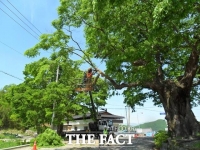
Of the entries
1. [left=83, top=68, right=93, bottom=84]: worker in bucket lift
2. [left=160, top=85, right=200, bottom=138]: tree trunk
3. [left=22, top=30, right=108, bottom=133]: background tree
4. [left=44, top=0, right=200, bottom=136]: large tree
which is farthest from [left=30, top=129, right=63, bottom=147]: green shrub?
[left=160, top=85, right=200, bottom=138]: tree trunk

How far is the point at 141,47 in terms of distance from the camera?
1170cm

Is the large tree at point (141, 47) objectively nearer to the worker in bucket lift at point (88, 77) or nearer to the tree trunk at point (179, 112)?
the tree trunk at point (179, 112)

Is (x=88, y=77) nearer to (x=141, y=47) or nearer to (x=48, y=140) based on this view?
(x=141, y=47)

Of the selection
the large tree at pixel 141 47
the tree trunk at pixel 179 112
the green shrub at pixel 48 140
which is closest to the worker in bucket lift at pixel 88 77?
the large tree at pixel 141 47

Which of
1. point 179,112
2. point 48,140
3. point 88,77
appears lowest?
point 48,140

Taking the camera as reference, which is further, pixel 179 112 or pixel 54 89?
pixel 54 89

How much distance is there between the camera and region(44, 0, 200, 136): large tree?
11141 millimetres

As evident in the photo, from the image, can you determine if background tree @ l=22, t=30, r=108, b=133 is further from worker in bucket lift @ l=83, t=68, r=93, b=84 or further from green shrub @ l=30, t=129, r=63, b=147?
green shrub @ l=30, t=129, r=63, b=147

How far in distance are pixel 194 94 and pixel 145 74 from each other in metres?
11.1

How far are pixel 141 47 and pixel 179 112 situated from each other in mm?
5785

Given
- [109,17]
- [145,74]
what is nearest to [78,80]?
[145,74]

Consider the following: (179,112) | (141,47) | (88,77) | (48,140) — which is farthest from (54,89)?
(141,47)

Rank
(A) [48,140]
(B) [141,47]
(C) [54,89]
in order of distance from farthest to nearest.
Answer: (C) [54,89]
(A) [48,140]
(B) [141,47]

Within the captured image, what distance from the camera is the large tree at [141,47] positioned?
36.6 feet
